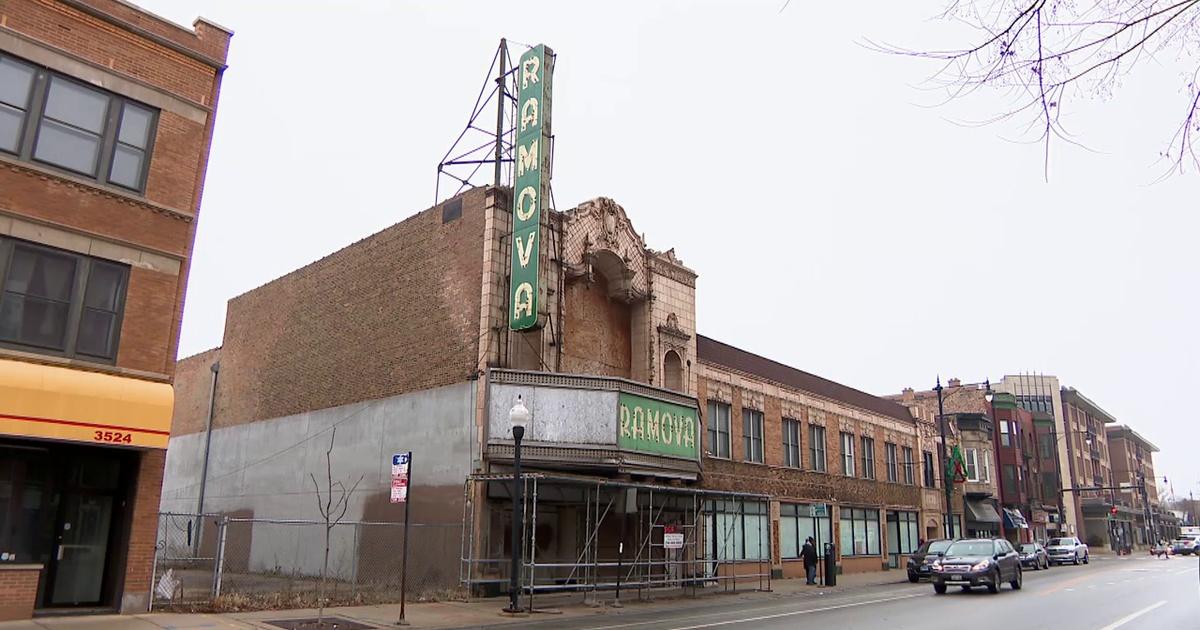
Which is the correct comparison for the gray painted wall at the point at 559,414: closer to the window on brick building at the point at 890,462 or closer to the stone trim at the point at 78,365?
the stone trim at the point at 78,365

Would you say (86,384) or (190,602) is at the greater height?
(86,384)

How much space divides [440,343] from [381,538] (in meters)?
5.88

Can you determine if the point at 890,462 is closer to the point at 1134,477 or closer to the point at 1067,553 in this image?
the point at 1067,553

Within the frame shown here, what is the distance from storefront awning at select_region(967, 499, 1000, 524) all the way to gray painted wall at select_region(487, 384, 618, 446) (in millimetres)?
40870

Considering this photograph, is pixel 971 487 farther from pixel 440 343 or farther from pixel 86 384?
pixel 86 384

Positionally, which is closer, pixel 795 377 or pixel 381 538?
pixel 381 538

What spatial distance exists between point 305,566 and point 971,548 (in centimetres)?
2078

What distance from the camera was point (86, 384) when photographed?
14.3 meters

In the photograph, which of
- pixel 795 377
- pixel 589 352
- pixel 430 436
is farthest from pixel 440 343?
pixel 795 377

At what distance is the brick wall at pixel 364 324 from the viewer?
2369 centimetres

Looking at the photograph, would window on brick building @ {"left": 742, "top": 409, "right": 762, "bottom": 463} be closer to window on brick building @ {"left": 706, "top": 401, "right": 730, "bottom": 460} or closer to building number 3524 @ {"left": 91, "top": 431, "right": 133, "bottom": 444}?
window on brick building @ {"left": 706, "top": 401, "right": 730, "bottom": 460}

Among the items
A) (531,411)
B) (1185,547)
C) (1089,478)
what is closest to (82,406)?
(531,411)

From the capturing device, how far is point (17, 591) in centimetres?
1332

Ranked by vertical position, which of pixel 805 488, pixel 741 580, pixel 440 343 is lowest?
pixel 741 580
